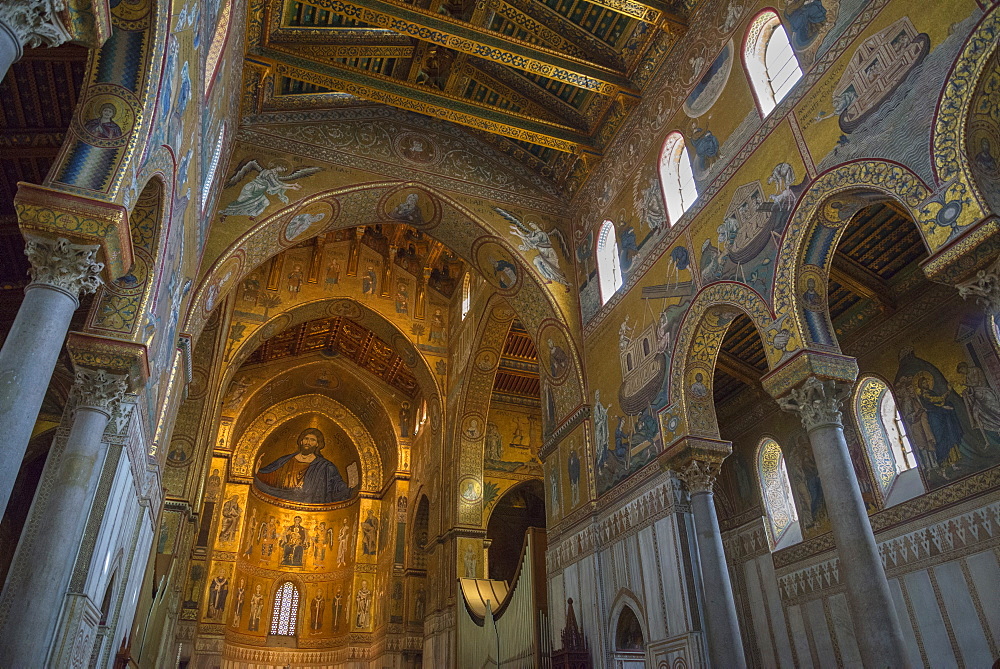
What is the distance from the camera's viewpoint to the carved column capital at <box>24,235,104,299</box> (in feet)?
19.3

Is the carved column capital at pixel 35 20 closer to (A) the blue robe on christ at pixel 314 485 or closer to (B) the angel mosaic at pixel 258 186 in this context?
(B) the angel mosaic at pixel 258 186

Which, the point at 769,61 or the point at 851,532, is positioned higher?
the point at 769,61

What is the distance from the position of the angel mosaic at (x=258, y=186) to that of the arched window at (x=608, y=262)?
582 centimetres

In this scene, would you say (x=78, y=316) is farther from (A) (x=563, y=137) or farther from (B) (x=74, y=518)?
(A) (x=563, y=137)

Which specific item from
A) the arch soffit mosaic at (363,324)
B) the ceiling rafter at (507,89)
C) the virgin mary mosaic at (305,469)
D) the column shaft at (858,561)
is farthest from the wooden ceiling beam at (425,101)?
the virgin mary mosaic at (305,469)

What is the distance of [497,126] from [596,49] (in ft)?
7.38

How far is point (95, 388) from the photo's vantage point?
747 centimetres

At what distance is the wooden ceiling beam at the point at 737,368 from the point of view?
1433 centimetres

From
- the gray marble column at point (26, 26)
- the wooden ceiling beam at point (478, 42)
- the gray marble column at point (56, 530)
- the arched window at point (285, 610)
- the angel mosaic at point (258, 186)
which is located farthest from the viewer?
the arched window at point (285, 610)

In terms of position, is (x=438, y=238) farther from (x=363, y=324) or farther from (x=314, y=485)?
(x=314, y=485)

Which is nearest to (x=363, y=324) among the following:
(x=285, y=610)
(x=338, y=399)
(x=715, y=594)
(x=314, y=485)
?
(x=338, y=399)

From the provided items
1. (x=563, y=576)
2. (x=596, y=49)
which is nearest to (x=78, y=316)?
(x=563, y=576)

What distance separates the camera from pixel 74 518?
6859 millimetres

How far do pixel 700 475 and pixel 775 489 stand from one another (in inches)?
228
